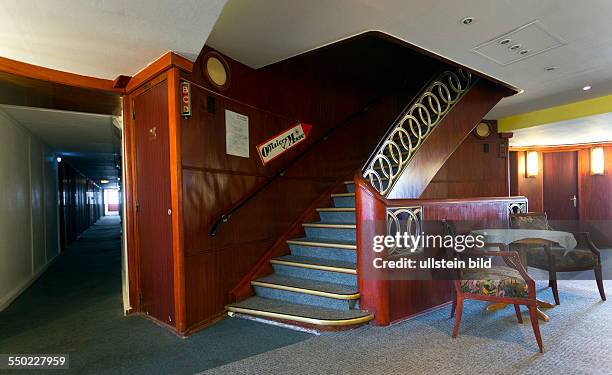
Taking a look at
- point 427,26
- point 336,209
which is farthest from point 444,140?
point 427,26

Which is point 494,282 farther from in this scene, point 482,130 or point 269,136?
point 482,130

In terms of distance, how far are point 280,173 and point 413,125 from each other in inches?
77.5

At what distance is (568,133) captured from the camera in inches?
271

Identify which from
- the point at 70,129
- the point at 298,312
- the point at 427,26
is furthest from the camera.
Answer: the point at 70,129

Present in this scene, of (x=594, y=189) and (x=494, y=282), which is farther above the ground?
(x=594, y=189)

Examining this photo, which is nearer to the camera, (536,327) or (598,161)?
(536,327)

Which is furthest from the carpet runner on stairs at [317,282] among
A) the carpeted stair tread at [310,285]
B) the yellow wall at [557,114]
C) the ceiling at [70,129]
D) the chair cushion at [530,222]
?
the yellow wall at [557,114]

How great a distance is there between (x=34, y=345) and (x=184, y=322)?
1.29 m

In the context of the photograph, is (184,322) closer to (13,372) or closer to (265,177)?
(13,372)

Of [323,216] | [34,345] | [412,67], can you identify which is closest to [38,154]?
[34,345]

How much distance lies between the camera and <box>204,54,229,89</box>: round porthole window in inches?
132

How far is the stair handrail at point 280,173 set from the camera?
3.38 m

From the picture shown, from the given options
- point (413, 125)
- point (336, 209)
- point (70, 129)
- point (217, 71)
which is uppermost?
point (217, 71)

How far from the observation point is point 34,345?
9.64 ft
